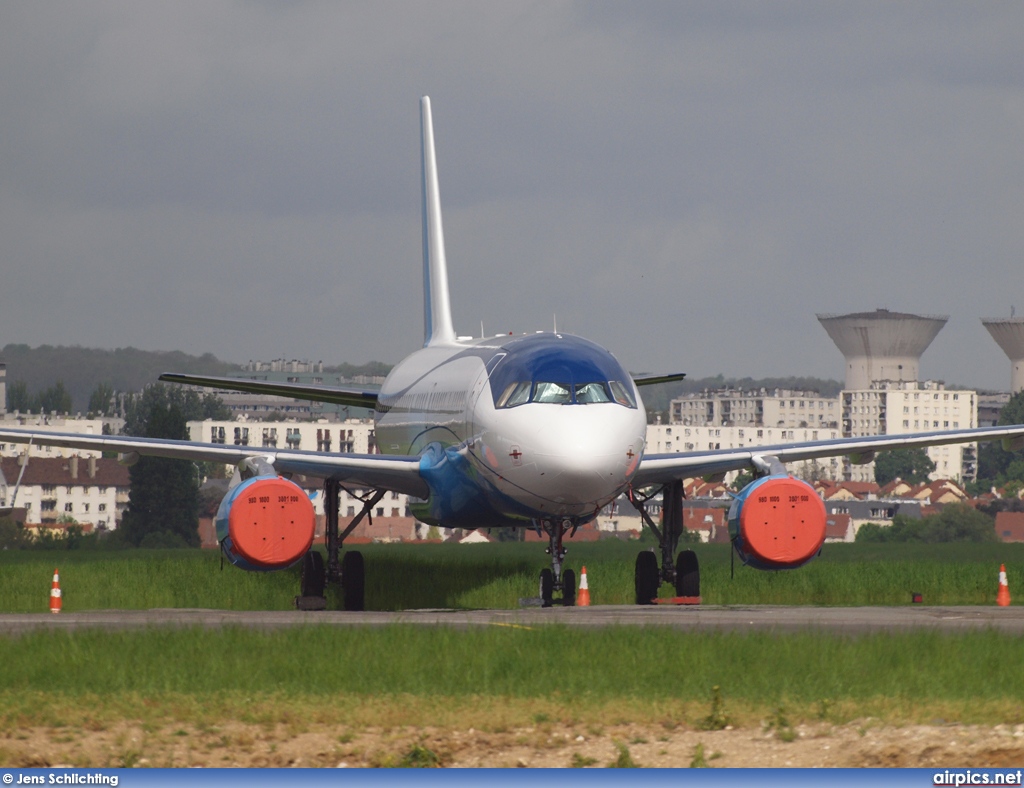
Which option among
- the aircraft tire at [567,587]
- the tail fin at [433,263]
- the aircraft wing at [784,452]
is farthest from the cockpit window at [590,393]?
the tail fin at [433,263]

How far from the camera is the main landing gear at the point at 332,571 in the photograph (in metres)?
31.0

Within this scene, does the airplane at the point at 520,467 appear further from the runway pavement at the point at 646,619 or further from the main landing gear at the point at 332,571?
the runway pavement at the point at 646,619

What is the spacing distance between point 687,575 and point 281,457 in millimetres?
7133

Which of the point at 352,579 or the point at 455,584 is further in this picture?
the point at 455,584

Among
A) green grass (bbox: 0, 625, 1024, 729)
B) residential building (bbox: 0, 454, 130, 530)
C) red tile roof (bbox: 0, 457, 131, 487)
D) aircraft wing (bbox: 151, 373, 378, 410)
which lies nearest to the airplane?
aircraft wing (bbox: 151, 373, 378, 410)

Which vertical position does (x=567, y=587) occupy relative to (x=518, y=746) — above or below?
above

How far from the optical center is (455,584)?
3716cm

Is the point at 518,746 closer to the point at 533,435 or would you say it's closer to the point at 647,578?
the point at 533,435

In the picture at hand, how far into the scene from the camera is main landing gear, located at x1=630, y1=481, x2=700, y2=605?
102 ft

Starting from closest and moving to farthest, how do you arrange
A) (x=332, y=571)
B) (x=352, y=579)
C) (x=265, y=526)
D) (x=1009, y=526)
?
(x=265, y=526) < (x=332, y=571) < (x=352, y=579) < (x=1009, y=526)

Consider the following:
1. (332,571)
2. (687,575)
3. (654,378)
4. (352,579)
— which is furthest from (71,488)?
(687,575)

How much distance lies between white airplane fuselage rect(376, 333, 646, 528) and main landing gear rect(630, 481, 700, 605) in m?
3.23

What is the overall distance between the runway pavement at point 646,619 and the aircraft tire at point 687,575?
13.2 feet

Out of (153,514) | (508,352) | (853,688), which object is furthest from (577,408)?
(153,514)
